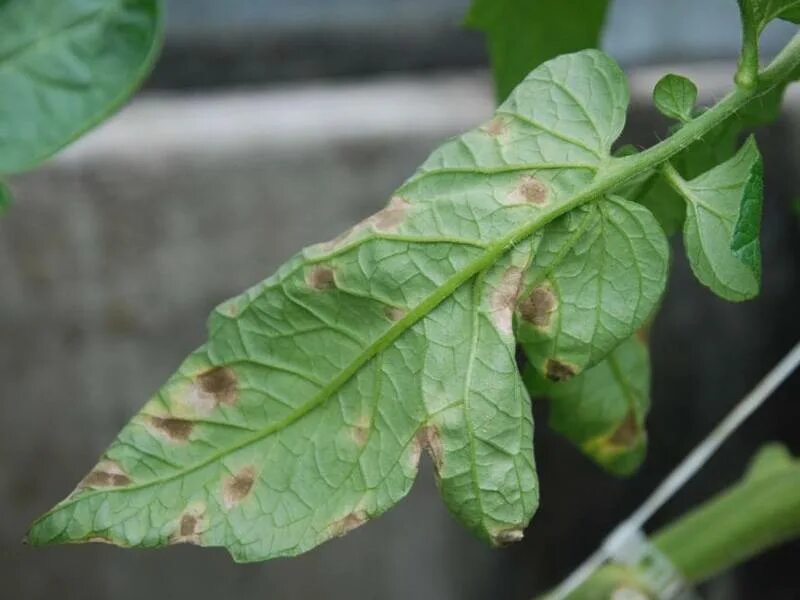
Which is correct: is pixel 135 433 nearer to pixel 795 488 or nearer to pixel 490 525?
pixel 490 525

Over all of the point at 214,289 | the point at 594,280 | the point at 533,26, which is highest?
the point at 533,26

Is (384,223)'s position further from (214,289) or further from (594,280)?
(214,289)

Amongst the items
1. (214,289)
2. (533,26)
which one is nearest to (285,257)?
(214,289)

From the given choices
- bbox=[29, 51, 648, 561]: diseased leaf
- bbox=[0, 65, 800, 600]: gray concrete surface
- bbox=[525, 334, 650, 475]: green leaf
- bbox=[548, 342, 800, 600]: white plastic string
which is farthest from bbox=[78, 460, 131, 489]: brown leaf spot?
bbox=[0, 65, 800, 600]: gray concrete surface

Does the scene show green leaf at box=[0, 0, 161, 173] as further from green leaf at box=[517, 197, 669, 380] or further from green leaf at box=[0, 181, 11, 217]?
green leaf at box=[517, 197, 669, 380]

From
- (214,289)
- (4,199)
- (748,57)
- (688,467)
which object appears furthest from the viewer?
(214,289)

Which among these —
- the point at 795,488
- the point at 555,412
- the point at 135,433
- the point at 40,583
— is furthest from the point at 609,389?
the point at 40,583

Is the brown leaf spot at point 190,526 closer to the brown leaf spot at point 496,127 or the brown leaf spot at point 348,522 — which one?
the brown leaf spot at point 348,522
